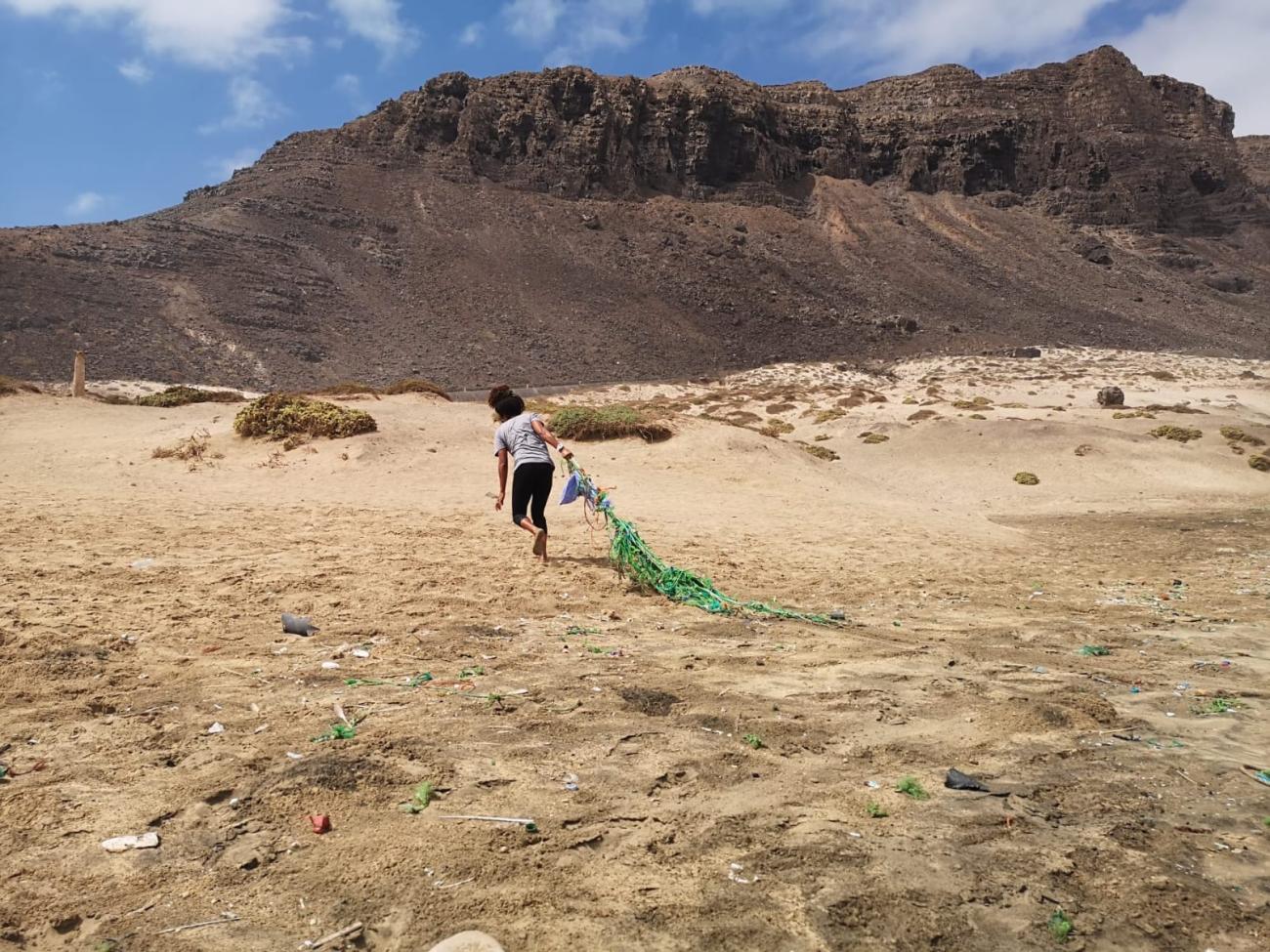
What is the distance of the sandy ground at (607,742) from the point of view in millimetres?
2426

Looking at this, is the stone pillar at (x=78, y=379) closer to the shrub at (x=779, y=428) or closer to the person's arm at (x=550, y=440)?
the shrub at (x=779, y=428)

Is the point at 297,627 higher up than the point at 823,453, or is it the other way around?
the point at 823,453

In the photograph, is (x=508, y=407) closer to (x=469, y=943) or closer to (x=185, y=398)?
(x=469, y=943)

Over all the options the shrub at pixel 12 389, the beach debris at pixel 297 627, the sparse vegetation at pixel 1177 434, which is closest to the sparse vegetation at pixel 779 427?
the sparse vegetation at pixel 1177 434

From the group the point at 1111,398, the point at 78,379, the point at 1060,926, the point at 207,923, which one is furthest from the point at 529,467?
the point at 1111,398

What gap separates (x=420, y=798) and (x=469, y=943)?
0.84m

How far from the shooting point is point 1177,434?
19953mm

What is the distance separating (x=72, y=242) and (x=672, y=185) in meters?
57.4

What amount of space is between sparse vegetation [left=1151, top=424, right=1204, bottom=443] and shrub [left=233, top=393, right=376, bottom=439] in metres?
18.6

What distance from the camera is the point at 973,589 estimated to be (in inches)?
306

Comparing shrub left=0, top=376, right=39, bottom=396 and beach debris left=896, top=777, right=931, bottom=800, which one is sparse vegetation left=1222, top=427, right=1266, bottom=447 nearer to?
beach debris left=896, top=777, right=931, bottom=800

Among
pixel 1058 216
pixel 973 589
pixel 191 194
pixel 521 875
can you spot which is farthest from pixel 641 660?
pixel 1058 216

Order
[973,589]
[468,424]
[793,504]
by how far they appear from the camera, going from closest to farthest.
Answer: [973,589], [793,504], [468,424]

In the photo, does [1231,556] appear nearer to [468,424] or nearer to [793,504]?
[793,504]
